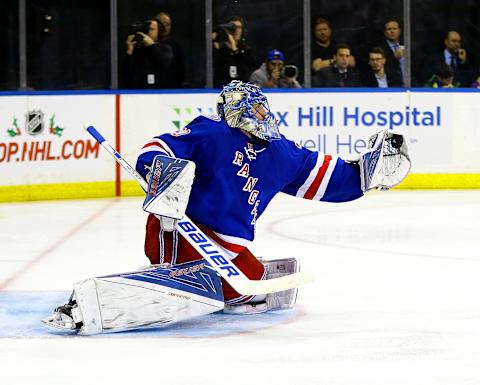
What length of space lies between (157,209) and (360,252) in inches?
89.7

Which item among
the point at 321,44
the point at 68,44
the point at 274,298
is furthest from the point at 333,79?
the point at 274,298

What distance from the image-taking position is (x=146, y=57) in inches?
356

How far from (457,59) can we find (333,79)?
969 mm

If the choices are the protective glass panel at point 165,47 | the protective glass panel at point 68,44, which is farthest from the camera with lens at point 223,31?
the protective glass panel at point 68,44

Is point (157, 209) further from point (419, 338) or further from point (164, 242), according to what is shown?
point (419, 338)

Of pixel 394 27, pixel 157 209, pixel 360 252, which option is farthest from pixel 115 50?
pixel 157 209

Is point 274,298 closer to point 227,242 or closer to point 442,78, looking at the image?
point 227,242

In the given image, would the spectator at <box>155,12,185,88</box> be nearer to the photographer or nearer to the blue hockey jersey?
the photographer

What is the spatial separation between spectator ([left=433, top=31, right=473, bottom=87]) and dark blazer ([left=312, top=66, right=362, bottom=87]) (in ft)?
2.17

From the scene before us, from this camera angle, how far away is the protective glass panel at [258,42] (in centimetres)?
920

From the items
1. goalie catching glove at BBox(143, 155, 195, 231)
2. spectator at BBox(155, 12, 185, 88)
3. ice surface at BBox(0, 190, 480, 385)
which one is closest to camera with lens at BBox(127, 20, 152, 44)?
spectator at BBox(155, 12, 185, 88)

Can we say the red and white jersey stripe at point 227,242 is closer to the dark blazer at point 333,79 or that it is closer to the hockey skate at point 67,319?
the hockey skate at point 67,319

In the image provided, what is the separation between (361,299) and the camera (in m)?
4.58

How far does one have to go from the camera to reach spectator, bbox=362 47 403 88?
9.34 meters
